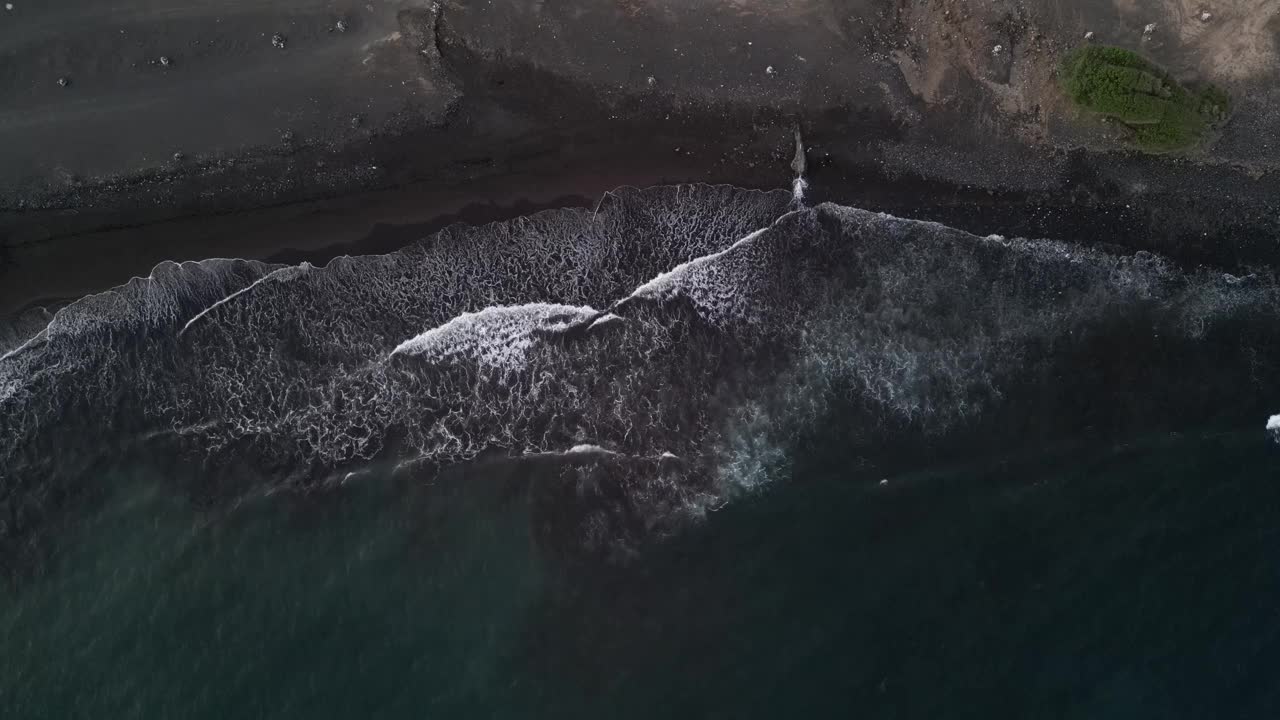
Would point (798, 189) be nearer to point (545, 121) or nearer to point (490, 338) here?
point (545, 121)

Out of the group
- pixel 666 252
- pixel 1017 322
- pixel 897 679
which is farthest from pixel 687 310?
pixel 897 679

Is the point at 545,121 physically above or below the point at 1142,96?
below

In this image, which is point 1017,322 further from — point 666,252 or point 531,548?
point 531,548

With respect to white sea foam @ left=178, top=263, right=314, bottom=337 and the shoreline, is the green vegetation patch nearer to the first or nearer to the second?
the shoreline

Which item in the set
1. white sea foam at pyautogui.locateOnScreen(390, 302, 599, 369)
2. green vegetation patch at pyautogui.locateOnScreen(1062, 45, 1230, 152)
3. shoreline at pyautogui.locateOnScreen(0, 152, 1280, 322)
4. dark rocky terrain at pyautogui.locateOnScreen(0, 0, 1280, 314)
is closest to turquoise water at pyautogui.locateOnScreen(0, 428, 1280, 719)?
white sea foam at pyautogui.locateOnScreen(390, 302, 599, 369)

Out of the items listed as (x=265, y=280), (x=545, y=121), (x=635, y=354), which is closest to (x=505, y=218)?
(x=545, y=121)

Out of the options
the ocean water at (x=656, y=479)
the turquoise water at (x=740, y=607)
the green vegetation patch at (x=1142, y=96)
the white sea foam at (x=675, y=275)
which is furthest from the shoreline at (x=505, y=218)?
the turquoise water at (x=740, y=607)
